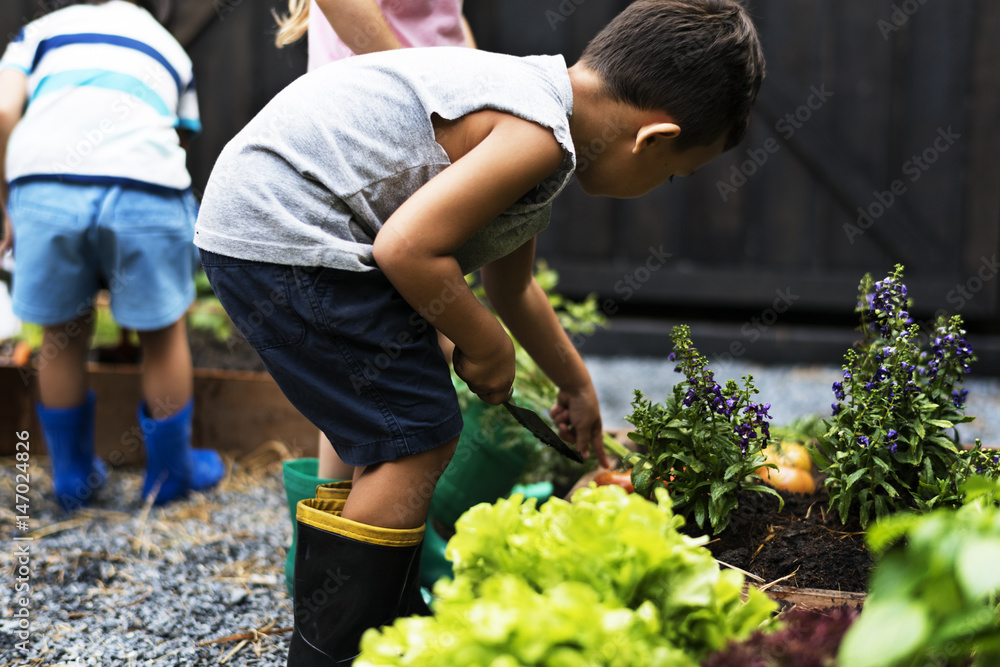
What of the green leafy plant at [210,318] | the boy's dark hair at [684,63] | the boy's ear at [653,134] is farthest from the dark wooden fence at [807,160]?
the boy's ear at [653,134]

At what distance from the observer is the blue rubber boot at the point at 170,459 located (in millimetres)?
2283

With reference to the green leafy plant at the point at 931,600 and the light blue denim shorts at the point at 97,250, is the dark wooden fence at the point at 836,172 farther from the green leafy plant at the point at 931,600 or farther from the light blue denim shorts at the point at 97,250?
the green leafy plant at the point at 931,600

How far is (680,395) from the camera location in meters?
1.41

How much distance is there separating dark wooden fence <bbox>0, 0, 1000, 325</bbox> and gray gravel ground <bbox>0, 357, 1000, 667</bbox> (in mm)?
2318

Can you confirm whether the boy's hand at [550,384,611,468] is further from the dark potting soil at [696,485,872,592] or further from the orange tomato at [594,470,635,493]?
the dark potting soil at [696,485,872,592]

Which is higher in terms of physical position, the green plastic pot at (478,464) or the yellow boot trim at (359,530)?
the yellow boot trim at (359,530)

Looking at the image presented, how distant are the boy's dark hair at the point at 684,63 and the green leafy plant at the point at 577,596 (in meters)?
0.66

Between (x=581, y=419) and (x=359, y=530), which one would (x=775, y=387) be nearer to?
(x=581, y=419)

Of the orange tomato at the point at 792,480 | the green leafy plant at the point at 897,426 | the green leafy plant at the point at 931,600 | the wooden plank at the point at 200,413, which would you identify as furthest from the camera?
the wooden plank at the point at 200,413

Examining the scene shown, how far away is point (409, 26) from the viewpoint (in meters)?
1.77

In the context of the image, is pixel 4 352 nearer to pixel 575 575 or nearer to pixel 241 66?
pixel 241 66

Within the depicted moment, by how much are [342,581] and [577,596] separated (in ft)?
1.91

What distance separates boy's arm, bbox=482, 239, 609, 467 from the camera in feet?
5.26

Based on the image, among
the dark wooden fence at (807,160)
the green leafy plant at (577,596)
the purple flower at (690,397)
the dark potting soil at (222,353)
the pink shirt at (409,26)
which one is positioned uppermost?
the pink shirt at (409,26)
